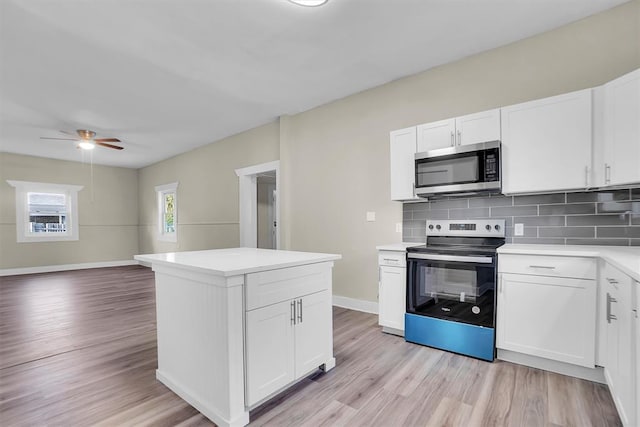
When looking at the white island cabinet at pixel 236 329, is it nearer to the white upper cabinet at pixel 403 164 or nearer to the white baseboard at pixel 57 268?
the white upper cabinet at pixel 403 164

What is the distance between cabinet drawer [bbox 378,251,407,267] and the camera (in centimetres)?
279

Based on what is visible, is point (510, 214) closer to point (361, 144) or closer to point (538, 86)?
point (538, 86)

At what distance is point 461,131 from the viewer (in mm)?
2697

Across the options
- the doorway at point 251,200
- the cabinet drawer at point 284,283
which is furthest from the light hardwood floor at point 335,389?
the doorway at point 251,200

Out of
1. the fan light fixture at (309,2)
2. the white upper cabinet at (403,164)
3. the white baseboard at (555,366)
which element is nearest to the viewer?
the white baseboard at (555,366)

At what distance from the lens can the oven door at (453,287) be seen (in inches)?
92.7

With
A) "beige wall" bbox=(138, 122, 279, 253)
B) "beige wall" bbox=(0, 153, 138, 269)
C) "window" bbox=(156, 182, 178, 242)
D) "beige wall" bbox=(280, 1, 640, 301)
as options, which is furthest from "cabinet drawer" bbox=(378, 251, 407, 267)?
"beige wall" bbox=(0, 153, 138, 269)

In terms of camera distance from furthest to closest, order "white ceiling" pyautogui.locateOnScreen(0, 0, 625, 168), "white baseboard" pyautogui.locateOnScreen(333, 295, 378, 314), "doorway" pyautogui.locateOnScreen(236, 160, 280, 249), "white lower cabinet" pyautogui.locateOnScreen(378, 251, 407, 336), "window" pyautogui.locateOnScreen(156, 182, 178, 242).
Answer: "window" pyautogui.locateOnScreen(156, 182, 178, 242)
"doorway" pyautogui.locateOnScreen(236, 160, 280, 249)
"white baseboard" pyautogui.locateOnScreen(333, 295, 378, 314)
"white lower cabinet" pyautogui.locateOnScreen(378, 251, 407, 336)
"white ceiling" pyautogui.locateOnScreen(0, 0, 625, 168)

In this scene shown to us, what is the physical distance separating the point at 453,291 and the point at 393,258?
1.90 ft

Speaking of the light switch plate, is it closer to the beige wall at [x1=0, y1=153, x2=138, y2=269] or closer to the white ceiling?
the white ceiling

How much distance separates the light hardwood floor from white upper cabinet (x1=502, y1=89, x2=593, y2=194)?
1394mm

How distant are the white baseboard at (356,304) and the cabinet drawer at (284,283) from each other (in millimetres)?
1564

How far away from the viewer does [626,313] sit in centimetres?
148

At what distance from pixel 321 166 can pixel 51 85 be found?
3.23 meters
